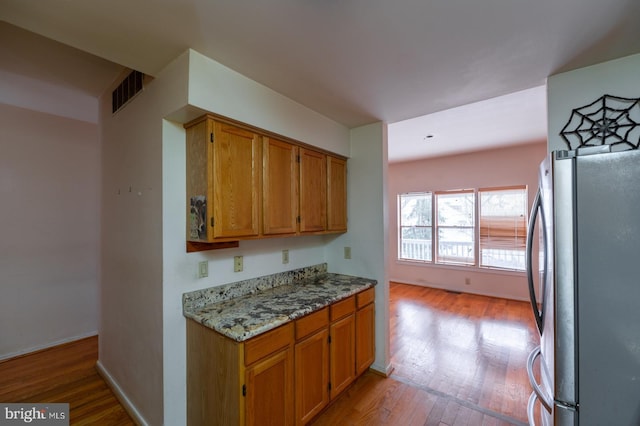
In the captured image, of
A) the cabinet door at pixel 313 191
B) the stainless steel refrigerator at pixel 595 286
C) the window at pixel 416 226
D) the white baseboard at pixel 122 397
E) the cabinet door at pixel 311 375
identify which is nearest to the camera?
the stainless steel refrigerator at pixel 595 286

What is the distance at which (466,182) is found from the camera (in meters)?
5.21

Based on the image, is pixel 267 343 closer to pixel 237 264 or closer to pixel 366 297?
pixel 237 264

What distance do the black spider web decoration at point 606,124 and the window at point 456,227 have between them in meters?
3.77

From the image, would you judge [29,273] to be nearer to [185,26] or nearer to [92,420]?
[92,420]

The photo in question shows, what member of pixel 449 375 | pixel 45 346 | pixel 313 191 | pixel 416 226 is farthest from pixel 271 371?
pixel 416 226

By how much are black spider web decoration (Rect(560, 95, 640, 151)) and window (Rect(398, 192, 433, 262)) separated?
4.07m

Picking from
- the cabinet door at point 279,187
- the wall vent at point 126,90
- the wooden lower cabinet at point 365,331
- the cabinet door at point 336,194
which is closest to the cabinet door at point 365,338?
the wooden lower cabinet at point 365,331

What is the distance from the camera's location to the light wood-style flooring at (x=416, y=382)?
206 cm

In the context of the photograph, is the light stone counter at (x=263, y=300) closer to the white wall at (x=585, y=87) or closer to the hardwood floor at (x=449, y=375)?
the hardwood floor at (x=449, y=375)

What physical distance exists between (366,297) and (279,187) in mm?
1320

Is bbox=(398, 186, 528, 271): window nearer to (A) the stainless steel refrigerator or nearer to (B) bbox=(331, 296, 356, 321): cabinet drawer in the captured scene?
(B) bbox=(331, 296, 356, 321): cabinet drawer

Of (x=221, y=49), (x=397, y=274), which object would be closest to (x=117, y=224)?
(x=221, y=49)

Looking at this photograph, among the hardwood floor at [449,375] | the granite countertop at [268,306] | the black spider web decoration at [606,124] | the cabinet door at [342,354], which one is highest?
the black spider web decoration at [606,124]

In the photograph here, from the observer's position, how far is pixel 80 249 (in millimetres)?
3424
